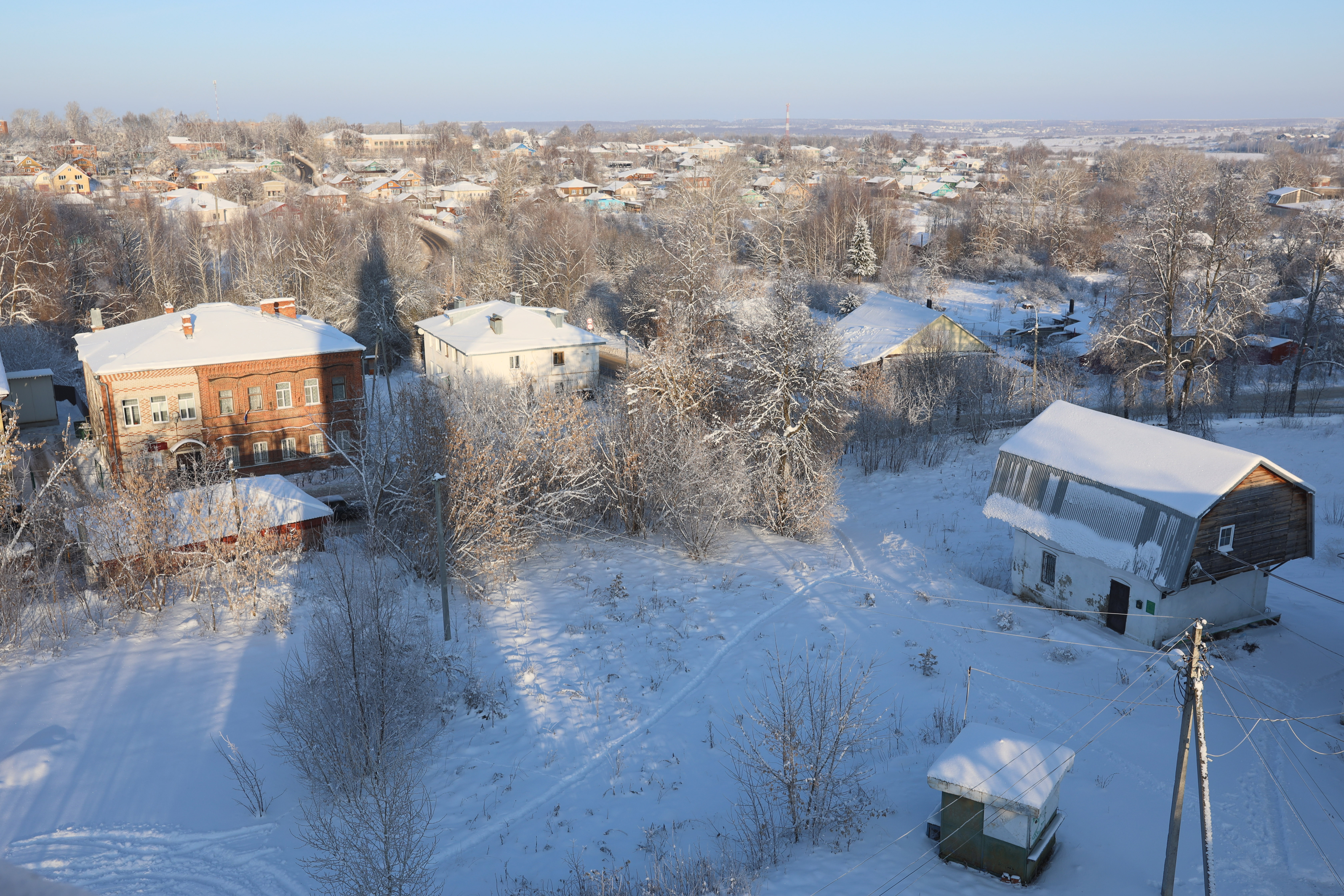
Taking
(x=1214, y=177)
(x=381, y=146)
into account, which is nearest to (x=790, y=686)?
(x=1214, y=177)

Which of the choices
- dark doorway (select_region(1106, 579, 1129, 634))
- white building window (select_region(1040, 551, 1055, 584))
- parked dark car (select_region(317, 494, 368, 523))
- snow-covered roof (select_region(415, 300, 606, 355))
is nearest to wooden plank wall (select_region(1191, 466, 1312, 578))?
dark doorway (select_region(1106, 579, 1129, 634))

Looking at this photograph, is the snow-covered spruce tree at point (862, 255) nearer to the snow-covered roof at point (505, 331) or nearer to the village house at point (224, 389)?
the snow-covered roof at point (505, 331)

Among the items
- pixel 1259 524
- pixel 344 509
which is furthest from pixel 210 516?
pixel 1259 524

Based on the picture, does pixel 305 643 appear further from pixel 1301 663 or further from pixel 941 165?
pixel 941 165

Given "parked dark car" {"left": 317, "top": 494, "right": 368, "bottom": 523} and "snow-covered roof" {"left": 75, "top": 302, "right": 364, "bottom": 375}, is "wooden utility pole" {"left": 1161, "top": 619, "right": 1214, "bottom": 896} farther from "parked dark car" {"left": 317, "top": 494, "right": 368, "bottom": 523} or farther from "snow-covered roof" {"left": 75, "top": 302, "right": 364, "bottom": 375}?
"snow-covered roof" {"left": 75, "top": 302, "right": 364, "bottom": 375}

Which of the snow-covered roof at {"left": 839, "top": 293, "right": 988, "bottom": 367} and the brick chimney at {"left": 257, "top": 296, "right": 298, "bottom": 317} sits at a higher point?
the brick chimney at {"left": 257, "top": 296, "right": 298, "bottom": 317}

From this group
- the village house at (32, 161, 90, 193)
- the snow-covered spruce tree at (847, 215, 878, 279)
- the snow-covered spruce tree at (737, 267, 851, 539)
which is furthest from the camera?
the village house at (32, 161, 90, 193)

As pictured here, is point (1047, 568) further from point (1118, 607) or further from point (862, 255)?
point (862, 255)
